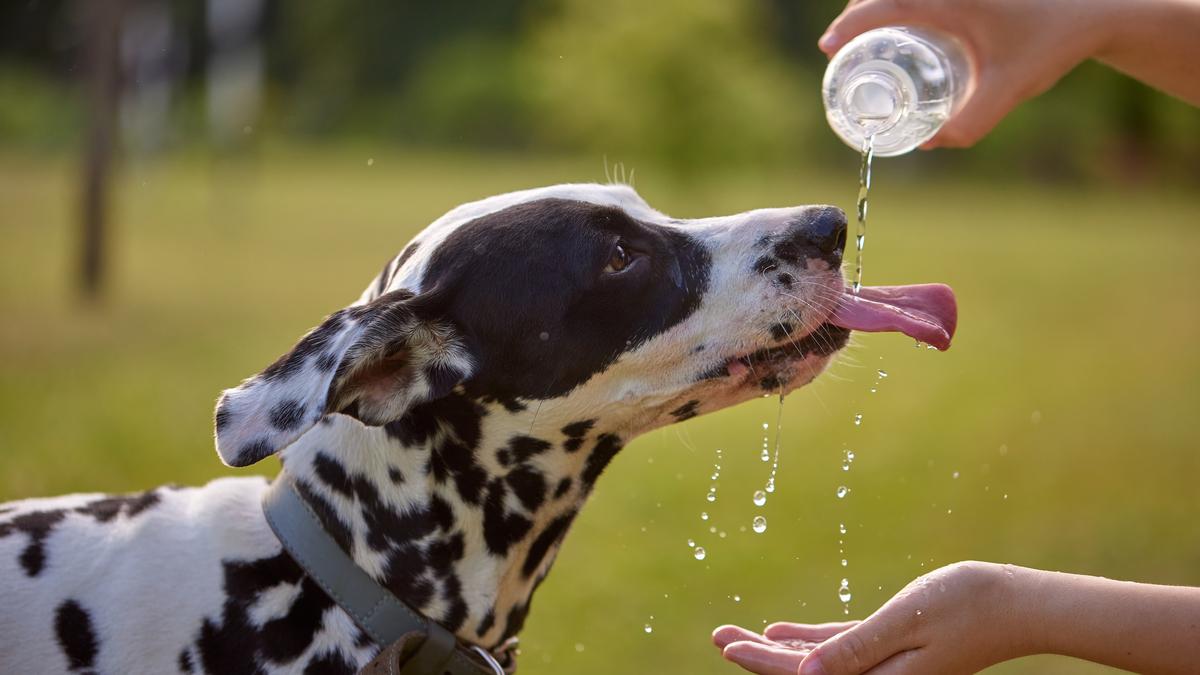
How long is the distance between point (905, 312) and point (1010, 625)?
854 mm

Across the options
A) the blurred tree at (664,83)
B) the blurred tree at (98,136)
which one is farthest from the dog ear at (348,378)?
the blurred tree at (664,83)

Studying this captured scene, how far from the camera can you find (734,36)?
24.0 m

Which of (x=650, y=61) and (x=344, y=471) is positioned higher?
(x=650, y=61)

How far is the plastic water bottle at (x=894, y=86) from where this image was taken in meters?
3.64

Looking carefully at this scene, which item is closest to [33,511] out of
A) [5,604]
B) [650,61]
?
[5,604]

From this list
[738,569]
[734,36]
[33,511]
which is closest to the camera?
[33,511]

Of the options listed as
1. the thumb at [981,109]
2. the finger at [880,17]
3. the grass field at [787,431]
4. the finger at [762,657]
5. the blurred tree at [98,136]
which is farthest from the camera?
the blurred tree at [98,136]

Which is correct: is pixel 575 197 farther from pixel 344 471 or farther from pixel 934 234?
pixel 934 234

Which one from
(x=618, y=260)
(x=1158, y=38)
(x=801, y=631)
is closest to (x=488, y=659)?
(x=801, y=631)

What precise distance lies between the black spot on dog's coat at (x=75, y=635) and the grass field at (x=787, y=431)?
211 centimetres

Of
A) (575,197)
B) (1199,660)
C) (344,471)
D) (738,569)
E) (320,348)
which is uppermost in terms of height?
(575,197)

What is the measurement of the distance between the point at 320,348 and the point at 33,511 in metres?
1.01

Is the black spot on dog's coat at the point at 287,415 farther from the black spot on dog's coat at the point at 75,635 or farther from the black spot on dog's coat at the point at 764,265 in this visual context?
the black spot on dog's coat at the point at 764,265

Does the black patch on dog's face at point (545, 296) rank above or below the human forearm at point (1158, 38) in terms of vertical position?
below
